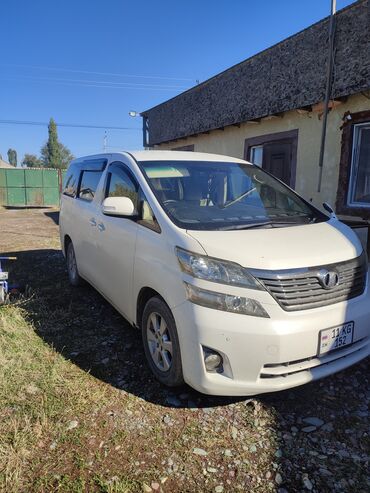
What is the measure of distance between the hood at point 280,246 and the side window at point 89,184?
217 cm

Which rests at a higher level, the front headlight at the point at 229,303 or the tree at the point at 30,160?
the tree at the point at 30,160

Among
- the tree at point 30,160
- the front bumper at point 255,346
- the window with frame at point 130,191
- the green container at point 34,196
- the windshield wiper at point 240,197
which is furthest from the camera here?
the tree at point 30,160

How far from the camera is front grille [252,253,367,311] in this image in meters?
2.39

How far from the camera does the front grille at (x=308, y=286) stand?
2395mm

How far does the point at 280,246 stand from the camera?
8.48 ft

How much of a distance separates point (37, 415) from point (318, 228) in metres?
2.48

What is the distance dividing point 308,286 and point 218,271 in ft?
1.95

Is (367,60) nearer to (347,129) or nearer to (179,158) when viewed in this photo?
(347,129)

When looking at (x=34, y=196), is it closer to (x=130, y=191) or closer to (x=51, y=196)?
(x=51, y=196)

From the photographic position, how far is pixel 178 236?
2.65 m

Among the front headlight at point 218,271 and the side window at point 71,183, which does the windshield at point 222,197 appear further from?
the side window at point 71,183

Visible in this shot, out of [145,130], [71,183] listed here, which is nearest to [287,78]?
[71,183]

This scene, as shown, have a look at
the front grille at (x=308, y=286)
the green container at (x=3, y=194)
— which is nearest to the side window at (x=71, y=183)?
the front grille at (x=308, y=286)

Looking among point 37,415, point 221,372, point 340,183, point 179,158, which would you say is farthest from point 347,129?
point 37,415
